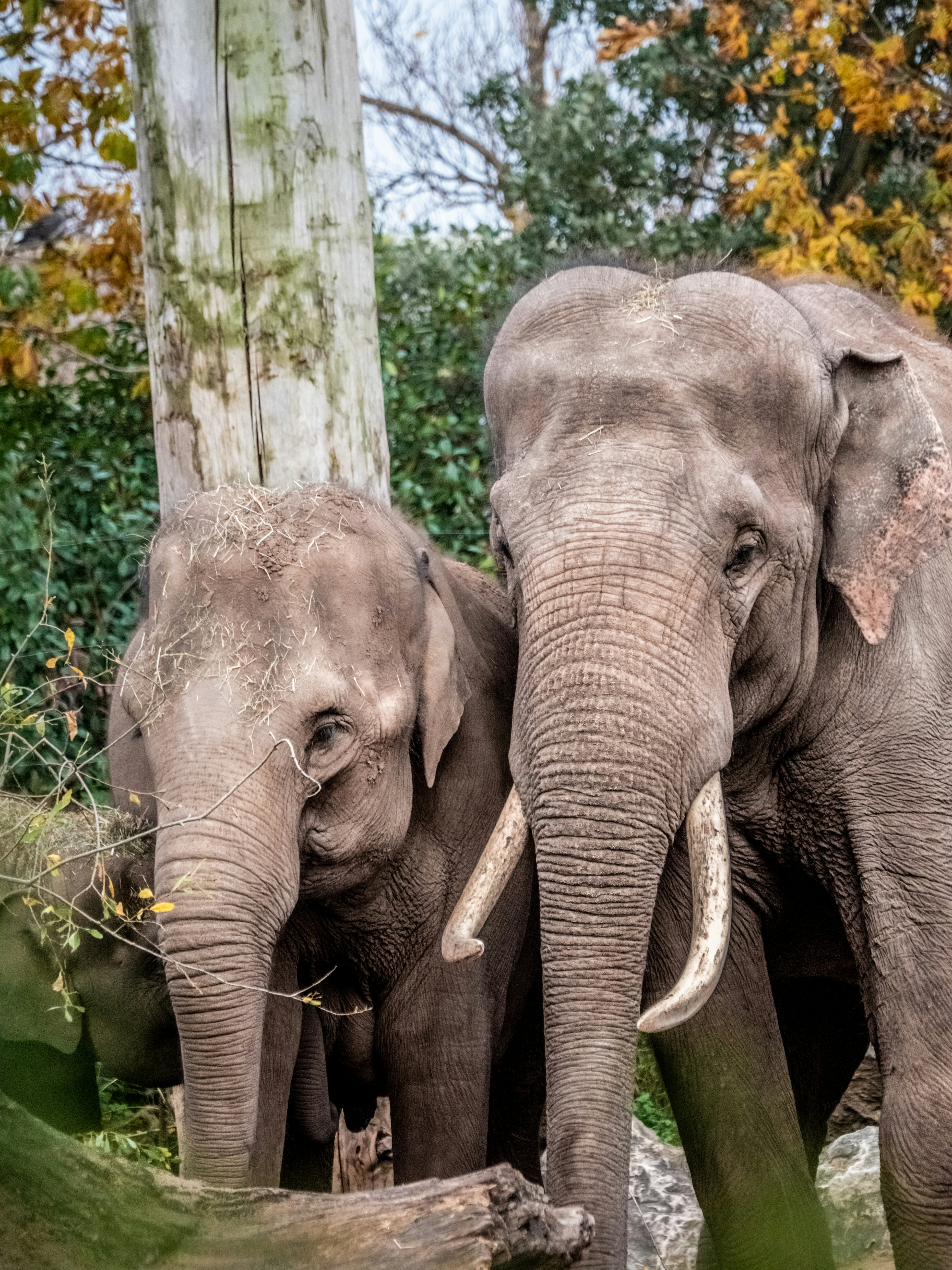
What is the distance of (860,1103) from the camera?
25.0ft

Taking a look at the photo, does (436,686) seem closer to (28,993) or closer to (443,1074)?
(443,1074)

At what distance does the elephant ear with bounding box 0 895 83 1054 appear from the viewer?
5426mm

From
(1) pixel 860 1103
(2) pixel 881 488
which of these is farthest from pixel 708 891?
(1) pixel 860 1103

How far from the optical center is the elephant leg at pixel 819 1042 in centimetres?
599

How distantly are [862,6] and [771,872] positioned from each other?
18.7 feet

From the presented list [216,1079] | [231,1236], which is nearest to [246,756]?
[216,1079]

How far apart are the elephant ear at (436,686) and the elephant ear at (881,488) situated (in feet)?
3.55

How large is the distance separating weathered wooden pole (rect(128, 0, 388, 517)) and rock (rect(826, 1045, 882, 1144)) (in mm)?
3911


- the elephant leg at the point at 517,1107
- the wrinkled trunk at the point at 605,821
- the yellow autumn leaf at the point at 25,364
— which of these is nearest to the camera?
the wrinkled trunk at the point at 605,821

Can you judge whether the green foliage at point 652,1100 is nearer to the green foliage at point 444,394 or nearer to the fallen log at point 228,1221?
the green foliage at point 444,394

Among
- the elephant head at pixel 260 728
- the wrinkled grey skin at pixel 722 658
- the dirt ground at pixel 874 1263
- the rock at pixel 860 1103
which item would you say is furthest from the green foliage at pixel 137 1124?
the rock at pixel 860 1103

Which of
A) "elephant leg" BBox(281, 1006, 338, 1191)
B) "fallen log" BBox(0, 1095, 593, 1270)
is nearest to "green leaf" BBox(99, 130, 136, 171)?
"elephant leg" BBox(281, 1006, 338, 1191)

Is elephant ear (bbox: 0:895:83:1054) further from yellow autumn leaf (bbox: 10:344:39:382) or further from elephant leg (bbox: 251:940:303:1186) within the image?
yellow autumn leaf (bbox: 10:344:39:382)

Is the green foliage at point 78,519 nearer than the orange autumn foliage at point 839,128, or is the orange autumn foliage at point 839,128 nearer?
the green foliage at point 78,519
